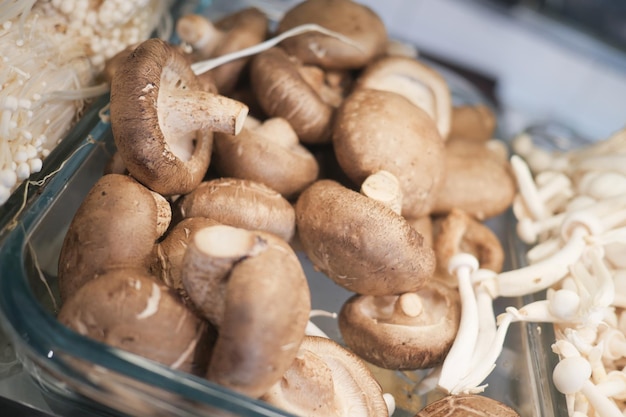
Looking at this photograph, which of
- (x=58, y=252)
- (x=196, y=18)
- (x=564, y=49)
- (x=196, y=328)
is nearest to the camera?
(x=196, y=328)

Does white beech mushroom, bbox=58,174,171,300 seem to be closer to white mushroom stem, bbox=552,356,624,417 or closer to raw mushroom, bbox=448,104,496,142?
white mushroom stem, bbox=552,356,624,417

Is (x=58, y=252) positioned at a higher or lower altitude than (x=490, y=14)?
lower

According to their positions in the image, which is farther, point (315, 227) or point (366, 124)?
point (366, 124)

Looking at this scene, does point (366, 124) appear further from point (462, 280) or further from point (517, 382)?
point (517, 382)

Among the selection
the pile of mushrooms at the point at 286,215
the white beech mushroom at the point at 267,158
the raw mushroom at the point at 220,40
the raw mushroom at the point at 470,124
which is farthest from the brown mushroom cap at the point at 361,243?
the raw mushroom at the point at 470,124

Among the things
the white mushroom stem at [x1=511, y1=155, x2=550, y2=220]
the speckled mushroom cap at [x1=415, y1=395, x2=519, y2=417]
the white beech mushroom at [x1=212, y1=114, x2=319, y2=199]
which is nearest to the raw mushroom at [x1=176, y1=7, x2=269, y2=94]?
the white beech mushroom at [x1=212, y1=114, x2=319, y2=199]

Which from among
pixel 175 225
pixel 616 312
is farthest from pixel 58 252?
pixel 616 312

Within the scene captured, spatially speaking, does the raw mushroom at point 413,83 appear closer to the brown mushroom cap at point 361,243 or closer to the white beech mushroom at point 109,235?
the brown mushroom cap at point 361,243
